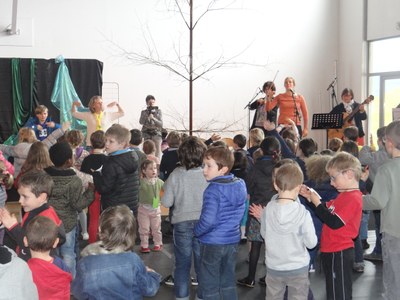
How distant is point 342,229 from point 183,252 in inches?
46.7

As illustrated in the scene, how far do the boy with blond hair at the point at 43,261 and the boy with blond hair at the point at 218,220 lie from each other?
42.2 inches

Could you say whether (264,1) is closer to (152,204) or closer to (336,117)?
(336,117)

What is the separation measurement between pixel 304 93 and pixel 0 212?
397 inches

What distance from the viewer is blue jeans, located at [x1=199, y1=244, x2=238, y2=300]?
3643 mm

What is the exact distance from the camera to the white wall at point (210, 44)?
35.5ft

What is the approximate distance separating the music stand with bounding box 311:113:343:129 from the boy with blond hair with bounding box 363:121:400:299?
535cm

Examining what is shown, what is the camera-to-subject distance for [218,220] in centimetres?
358

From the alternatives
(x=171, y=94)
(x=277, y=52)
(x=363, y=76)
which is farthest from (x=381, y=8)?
(x=171, y=94)

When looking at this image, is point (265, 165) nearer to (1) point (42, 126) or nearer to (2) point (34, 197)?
(2) point (34, 197)

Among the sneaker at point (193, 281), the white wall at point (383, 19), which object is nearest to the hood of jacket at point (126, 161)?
the sneaker at point (193, 281)

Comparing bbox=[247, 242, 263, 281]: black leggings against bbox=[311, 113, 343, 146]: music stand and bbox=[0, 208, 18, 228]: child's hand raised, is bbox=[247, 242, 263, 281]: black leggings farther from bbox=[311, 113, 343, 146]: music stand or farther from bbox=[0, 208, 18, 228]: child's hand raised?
bbox=[311, 113, 343, 146]: music stand

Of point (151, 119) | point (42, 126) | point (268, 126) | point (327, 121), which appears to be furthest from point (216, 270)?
point (151, 119)

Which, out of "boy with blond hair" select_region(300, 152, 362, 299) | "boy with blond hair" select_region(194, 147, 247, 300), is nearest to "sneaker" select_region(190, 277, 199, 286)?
"boy with blond hair" select_region(194, 147, 247, 300)

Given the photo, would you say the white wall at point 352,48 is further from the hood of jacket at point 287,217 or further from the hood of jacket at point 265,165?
the hood of jacket at point 287,217
